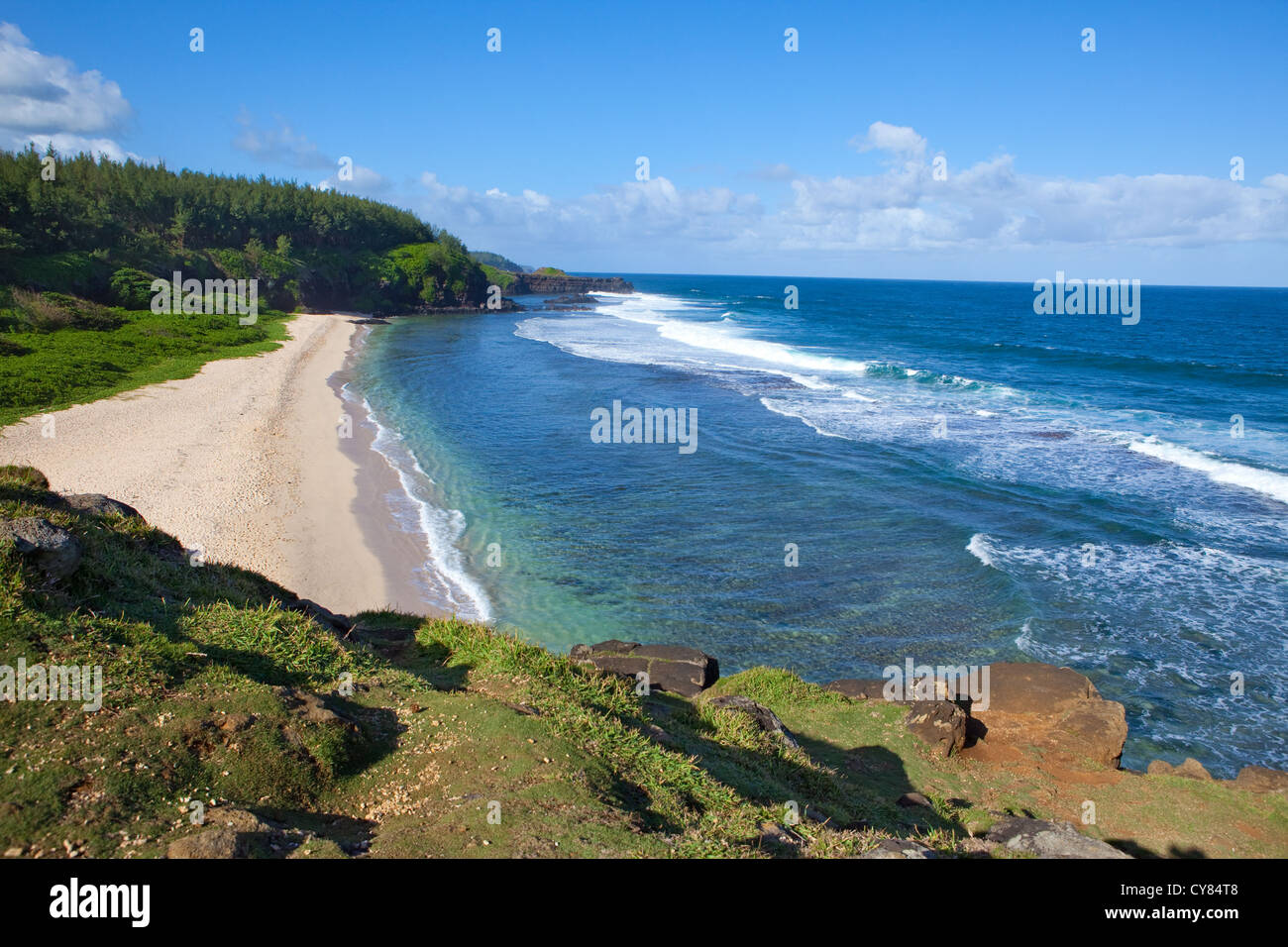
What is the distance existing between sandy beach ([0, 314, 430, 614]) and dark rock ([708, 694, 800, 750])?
Answer: 23.9 feet

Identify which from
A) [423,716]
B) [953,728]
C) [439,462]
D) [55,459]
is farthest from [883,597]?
[55,459]

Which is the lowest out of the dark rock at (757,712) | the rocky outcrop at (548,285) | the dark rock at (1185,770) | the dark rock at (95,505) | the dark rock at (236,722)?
the dark rock at (1185,770)

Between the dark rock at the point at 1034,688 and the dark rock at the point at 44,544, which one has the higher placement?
the dark rock at the point at 44,544

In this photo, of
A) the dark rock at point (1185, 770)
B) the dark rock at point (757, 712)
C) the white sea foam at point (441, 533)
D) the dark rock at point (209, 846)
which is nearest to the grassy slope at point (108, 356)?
the white sea foam at point (441, 533)

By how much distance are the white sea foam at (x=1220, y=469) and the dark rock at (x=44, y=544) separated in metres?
27.3

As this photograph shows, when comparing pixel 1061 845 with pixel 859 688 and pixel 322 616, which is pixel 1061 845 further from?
pixel 322 616

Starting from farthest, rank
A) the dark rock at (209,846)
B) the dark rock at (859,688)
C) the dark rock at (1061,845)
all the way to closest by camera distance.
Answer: the dark rock at (859,688) → the dark rock at (1061,845) → the dark rock at (209,846)

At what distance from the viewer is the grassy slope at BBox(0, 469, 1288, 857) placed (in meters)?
4.60

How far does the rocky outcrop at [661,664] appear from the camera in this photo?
11.1 meters

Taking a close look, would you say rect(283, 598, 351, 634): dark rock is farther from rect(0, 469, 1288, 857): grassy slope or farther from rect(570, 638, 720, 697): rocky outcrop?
rect(570, 638, 720, 697): rocky outcrop

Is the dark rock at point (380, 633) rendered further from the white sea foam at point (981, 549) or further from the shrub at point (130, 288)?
the shrub at point (130, 288)

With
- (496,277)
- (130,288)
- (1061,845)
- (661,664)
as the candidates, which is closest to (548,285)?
(496,277)

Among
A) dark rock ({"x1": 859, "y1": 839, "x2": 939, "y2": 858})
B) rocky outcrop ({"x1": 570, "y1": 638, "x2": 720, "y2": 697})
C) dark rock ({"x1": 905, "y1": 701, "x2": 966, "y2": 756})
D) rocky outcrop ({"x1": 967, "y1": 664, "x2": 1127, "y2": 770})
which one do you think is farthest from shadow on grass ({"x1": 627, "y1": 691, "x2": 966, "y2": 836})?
rocky outcrop ({"x1": 967, "y1": 664, "x2": 1127, "y2": 770})

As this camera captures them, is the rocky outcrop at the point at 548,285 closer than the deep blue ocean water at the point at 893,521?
No
